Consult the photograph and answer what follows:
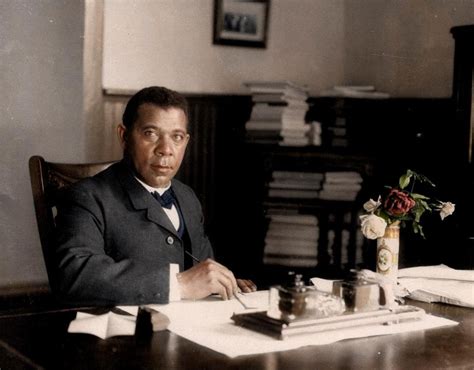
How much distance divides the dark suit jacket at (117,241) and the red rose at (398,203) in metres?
0.67

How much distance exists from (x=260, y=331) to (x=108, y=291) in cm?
51

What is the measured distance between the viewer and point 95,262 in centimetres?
231

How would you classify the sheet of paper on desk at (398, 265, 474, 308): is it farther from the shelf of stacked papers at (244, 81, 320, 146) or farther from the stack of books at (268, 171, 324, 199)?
the shelf of stacked papers at (244, 81, 320, 146)

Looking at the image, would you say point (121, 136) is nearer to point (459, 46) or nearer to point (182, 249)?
point (182, 249)

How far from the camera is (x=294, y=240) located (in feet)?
16.1

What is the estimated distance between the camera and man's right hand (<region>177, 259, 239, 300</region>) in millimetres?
2281

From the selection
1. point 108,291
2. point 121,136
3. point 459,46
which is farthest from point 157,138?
point 459,46

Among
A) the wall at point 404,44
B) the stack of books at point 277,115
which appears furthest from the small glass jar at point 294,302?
the wall at point 404,44

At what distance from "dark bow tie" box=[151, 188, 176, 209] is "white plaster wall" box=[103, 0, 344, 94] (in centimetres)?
221

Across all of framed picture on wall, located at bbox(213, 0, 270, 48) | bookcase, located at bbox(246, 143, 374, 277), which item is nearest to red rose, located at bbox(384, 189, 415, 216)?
bookcase, located at bbox(246, 143, 374, 277)

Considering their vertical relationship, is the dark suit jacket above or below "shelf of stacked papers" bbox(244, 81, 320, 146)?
below

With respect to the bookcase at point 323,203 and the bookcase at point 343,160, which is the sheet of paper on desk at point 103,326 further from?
the bookcase at point 323,203

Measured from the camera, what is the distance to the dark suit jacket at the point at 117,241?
7.44ft

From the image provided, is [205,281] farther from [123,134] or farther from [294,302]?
[123,134]
